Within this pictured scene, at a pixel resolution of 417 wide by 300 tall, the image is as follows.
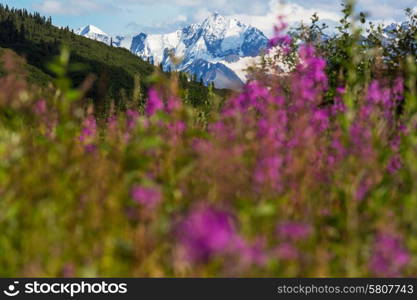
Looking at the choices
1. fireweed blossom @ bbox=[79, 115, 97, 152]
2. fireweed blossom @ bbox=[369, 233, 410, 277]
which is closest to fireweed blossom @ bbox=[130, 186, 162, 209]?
fireweed blossom @ bbox=[369, 233, 410, 277]

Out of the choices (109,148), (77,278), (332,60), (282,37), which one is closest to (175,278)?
(77,278)

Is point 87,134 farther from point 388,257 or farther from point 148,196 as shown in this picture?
point 388,257

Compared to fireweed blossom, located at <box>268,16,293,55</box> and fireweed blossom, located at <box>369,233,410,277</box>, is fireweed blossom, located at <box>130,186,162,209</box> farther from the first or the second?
fireweed blossom, located at <box>268,16,293,55</box>

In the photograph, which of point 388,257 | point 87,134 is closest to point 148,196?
point 388,257

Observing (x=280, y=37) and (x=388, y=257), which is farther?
(x=280, y=37)

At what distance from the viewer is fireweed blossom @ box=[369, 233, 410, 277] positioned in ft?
10.4

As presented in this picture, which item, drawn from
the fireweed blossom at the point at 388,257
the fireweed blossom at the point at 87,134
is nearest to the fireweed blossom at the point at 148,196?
the fireweed blossom at the point at 388,257

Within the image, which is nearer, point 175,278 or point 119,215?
point 175,278

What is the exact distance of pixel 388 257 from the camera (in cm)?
327

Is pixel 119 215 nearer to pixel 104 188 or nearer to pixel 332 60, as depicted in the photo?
pixel 104 188

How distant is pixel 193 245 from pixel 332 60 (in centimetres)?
1226

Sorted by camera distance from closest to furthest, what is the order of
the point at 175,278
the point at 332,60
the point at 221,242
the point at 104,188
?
the point at 221,242
the point at 175,278
the point at 104,188
the point at 332,60

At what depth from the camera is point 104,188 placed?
4.19 metres

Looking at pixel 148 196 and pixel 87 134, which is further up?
pixel 87 134
